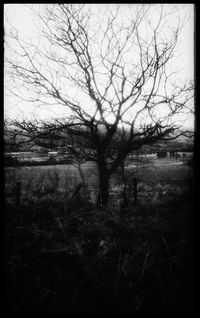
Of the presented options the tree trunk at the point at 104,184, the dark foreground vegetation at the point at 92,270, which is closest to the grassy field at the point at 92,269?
the dark foreground vegetation at the point at 92,270

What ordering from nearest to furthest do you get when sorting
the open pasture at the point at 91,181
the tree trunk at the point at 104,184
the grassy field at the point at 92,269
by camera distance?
1. the grassy field at the point at 92,269
2. the tree trunk at the point at 104,184
3. the open pasture at the point at 91,181

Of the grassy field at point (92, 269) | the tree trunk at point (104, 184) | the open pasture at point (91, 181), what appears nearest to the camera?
the grassy field at point (92, 269)

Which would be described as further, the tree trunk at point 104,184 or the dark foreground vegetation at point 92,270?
the tree trunk at point 104,184

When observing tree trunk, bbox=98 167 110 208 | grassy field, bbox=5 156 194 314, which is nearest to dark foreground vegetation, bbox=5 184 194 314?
grassy field, bbox=5 156 194 314

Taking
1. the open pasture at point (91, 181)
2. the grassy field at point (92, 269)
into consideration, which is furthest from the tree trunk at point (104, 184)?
the grassy field at point (92, 269)

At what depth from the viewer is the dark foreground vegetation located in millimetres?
2939

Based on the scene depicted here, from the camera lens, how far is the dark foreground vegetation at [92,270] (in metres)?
2.94

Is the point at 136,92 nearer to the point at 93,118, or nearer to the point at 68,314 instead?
the point at 93,118

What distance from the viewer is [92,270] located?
3617 millimetres

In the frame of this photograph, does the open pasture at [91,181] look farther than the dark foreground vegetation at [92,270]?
Yes

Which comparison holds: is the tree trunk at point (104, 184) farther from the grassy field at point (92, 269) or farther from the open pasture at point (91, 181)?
the grassy field at point (92, 269)

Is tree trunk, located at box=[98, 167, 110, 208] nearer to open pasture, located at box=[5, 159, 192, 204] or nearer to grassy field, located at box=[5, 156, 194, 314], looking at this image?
open pasture, located at box=[5, 159, 192, 204]

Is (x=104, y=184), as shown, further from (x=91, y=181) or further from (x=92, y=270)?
(x=91, y=181)

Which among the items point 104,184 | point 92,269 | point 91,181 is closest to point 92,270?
point 92,269
